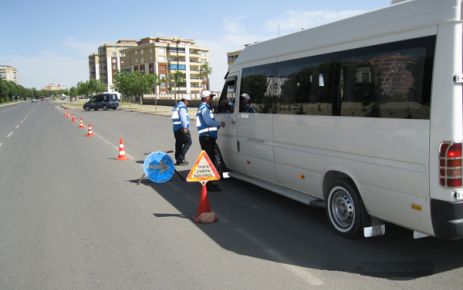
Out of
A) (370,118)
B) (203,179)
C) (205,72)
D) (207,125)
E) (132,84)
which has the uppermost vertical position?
(205,72)

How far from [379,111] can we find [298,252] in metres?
1.82

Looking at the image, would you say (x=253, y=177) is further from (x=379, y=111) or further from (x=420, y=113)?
(x=420, y=113)

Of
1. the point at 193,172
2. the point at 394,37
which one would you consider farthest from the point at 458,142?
the point at 193,172

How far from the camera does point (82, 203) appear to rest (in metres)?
7.75

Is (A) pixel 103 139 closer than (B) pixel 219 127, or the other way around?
(B) pixel 219 127

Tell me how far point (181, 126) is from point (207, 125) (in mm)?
3176

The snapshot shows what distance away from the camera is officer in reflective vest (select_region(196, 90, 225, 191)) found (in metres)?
8.39

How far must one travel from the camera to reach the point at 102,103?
193 ft

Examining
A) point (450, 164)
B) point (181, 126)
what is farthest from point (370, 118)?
point (181, 126)

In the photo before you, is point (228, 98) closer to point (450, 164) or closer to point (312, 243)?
point (312, 243)

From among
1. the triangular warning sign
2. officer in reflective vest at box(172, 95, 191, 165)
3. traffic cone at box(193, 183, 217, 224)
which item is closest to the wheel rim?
traffic cone at box(193, 183, 217, 224)

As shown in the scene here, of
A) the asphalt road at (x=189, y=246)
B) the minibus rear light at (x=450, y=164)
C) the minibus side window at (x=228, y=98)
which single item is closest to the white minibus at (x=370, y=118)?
the minibus rear light at (x=450, y=164)

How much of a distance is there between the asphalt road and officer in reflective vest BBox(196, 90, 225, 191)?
2.79ft

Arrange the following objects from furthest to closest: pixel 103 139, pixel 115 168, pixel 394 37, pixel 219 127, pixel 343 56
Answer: pixel 103 139
pixel 115 168
pixel 219 127
pixel 343 56
pixel 394 37
